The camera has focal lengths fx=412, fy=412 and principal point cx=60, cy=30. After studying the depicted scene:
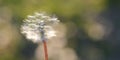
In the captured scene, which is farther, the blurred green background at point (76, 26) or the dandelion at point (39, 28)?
the blurred green background at point (76, 26)

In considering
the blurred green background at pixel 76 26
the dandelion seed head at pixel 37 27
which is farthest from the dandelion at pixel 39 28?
the blurred green background at pixel 76 26

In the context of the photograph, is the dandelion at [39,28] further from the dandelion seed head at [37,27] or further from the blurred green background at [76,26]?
the blurred green background at [76,26]

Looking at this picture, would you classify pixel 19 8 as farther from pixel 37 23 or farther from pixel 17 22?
pixel 37 23

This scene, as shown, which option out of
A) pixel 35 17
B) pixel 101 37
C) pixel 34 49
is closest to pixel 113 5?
pixel 101 37

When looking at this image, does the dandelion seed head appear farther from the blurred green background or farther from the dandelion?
the blurred green background

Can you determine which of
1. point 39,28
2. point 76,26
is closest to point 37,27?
point 39,28

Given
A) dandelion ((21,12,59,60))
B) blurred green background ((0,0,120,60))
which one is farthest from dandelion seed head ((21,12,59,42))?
blurred green background ((0,0,120,60))
